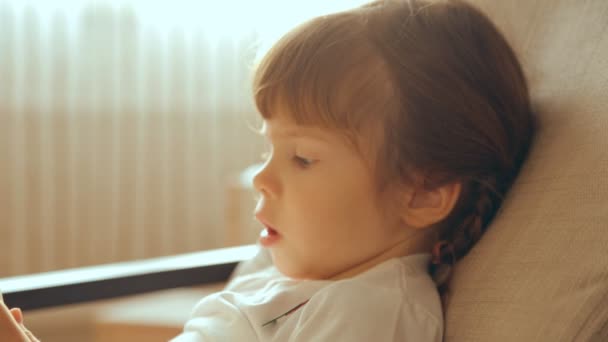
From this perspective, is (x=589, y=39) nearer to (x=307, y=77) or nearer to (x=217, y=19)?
(x=307, y=77)

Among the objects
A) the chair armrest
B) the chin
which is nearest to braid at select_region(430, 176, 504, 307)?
the chin

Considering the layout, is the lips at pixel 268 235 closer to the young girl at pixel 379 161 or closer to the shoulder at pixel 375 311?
the young girl at pixel 379 161

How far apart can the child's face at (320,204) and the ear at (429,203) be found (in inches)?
0.8

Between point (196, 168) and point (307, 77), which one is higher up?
point (307, 77)

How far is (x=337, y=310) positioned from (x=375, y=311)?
0.11ft

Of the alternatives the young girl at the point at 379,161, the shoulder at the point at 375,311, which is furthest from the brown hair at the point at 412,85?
the shoulder at the point at 375,311

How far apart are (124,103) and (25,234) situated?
1.56 ft

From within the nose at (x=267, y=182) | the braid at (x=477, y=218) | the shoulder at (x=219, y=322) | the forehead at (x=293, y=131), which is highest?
the forehead at (x=293, y=131)

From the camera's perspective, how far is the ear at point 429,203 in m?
0.79

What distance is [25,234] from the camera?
2.26 m

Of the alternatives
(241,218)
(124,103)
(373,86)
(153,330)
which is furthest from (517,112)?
(124,103)

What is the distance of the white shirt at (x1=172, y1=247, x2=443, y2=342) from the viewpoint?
0.70 m

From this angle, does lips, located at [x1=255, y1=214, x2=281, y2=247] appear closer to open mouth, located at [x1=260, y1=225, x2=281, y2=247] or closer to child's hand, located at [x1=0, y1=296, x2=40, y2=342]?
open mouth, located at [x1=260, y1=225, x2=281, y2=247]

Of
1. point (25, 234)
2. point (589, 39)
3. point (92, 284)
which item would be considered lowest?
point (25, 234)
